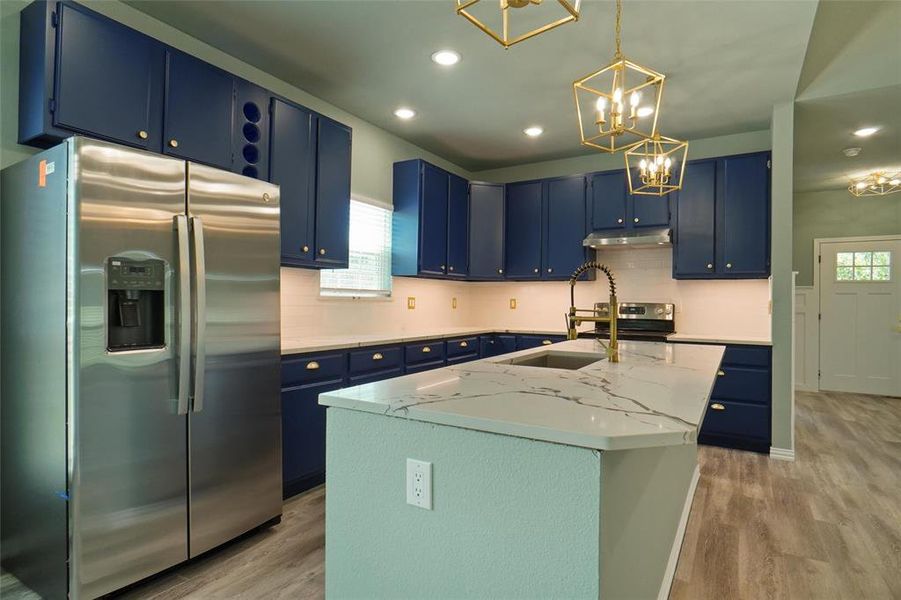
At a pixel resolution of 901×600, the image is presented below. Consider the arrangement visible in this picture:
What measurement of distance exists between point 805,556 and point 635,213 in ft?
9.80

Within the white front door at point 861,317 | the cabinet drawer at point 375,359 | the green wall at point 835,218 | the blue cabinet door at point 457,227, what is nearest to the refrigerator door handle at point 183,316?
the cabinet drawer at point 375,359

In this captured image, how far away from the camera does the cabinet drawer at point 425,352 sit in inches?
148

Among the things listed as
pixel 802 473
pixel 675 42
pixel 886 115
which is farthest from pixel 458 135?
pixel 802 473

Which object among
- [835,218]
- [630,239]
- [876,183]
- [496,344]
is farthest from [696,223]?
[835,218]

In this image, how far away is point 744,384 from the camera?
3896mm

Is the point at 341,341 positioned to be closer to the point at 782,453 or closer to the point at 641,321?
the point at 641,321

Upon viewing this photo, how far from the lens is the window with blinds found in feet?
12.6

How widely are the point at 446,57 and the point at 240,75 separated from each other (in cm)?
130

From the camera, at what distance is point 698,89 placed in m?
3.46

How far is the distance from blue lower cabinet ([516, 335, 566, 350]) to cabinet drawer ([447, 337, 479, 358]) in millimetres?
434

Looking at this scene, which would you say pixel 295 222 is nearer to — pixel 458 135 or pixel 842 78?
pixel 458 135

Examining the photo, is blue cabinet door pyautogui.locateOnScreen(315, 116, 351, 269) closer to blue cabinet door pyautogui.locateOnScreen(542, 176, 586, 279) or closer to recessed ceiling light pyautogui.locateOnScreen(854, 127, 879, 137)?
blue cabinet door pyautogui.locateOnScreen(542, 176, 586, 279)

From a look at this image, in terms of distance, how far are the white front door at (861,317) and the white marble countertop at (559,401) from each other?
5816 millimetres

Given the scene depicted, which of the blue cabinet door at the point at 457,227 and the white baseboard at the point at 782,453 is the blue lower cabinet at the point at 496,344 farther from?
the white baseboard at the point at 782,453
